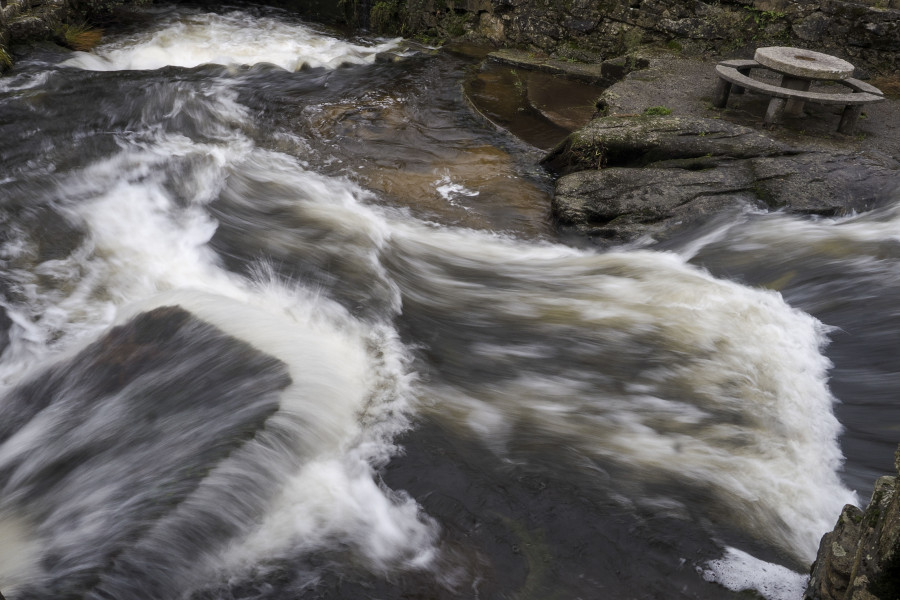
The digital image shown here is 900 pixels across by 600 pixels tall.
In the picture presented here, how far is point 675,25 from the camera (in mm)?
9406

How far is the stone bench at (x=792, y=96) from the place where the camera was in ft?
21.7

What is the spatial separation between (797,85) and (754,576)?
563 cm

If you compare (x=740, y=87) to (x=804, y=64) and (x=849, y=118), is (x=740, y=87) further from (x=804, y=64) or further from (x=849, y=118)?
(x=849, y=118)

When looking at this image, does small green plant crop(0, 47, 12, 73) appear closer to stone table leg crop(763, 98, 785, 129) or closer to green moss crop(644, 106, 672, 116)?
green moss crop(644, 106, 672, 116)

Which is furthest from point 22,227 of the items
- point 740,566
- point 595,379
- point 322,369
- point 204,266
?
point 740,566

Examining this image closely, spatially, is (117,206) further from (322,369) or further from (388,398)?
(388,398)

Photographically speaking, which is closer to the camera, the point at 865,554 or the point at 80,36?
the point at 865,554

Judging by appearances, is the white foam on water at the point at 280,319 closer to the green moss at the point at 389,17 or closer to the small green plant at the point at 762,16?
the green moss at the point at 389,17

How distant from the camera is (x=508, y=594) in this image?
2.90 m

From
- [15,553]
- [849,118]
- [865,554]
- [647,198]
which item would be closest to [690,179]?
[647,198]

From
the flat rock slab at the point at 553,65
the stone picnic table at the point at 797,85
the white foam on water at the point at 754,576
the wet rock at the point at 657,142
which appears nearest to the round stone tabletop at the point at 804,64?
the stone picnic table at the point at 797,85

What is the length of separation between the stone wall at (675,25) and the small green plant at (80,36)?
465cm

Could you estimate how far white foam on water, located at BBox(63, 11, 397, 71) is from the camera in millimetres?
9172

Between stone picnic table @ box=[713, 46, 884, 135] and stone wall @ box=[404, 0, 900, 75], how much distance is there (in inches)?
63.4
